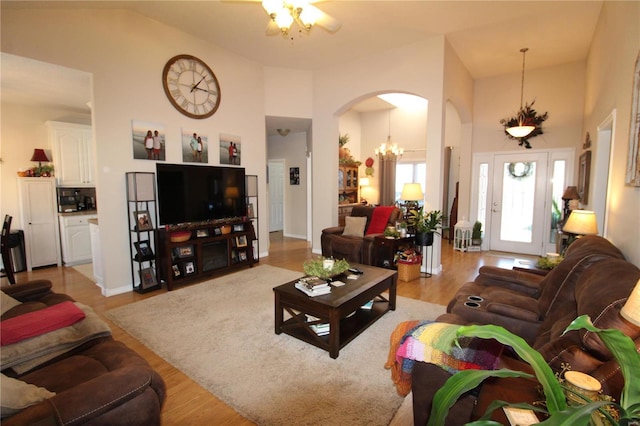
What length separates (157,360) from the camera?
2.52 m

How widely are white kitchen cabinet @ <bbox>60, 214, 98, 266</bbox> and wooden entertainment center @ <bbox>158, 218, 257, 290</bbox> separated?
240cm

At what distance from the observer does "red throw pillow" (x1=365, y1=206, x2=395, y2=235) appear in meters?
5.45

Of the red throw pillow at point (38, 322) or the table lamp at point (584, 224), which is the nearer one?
the red throw pillow at point (38, 322)

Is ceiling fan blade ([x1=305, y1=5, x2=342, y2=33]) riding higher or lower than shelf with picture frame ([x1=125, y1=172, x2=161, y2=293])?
higher

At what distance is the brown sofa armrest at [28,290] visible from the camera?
234 centimetres

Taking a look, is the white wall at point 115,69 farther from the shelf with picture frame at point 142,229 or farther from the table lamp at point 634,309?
the table lamp at point 634,309

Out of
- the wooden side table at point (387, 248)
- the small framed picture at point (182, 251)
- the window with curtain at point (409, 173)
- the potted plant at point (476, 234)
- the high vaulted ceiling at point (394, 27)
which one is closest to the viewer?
the high vaulted ceiling at point (394, 27)

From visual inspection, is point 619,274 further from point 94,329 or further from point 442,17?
point 442,17

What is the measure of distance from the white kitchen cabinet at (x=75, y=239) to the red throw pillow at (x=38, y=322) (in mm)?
4322

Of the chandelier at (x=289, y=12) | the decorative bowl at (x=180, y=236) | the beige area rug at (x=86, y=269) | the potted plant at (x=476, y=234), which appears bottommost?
the beige area rug at (x=86, y=269)

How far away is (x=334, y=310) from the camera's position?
2.47 metres

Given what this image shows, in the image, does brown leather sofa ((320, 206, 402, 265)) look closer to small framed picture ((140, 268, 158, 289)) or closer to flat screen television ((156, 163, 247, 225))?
flat screen television ((156, 163, 247, 225))

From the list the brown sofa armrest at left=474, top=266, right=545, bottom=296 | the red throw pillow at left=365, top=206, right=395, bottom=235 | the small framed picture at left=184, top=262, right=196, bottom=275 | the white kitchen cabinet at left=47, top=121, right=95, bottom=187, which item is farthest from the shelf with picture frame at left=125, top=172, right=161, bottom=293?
the brown sofa armrest at left=474, top=266, right=545, bottom=296

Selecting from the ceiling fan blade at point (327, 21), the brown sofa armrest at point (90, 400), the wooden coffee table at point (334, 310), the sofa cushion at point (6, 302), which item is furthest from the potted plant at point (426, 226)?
the sofa cushion at point (6, 302)
